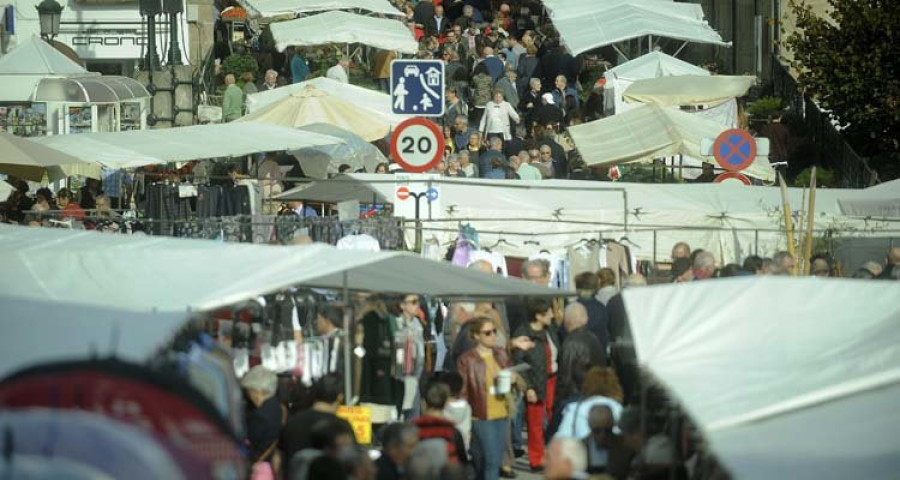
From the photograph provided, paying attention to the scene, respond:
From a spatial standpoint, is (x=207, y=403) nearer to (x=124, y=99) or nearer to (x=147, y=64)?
(x=124, y=99)

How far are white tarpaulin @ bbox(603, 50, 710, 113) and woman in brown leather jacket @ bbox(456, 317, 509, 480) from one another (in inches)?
794

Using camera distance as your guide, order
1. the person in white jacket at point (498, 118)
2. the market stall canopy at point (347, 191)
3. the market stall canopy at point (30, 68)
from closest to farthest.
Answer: the market stall canopy at point (347, 191) < the person in white jacket at point (498, 118) < the market stall canopy at point (30, 68)

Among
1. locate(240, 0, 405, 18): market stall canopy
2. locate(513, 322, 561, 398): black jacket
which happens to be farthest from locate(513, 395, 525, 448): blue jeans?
locate(240, 0, 405, 18): market stall canopy

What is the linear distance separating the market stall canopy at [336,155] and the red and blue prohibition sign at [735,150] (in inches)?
250

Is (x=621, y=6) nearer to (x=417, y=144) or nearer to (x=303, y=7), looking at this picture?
(x=303, y=7)

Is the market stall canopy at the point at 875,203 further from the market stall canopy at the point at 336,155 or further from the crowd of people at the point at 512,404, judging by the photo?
the market stall canopy at the point at 336,155

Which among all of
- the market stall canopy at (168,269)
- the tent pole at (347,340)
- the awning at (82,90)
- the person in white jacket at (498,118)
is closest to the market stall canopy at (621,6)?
the person in white jacket at (498,118)

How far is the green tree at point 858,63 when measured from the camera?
3500 cm

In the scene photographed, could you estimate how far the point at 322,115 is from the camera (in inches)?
1337

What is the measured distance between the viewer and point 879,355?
11.7 metres

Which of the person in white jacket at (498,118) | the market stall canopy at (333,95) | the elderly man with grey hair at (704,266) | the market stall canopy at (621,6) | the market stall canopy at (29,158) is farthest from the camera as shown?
the market stall canopy at (621,6)

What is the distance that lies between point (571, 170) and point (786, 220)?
12142mm

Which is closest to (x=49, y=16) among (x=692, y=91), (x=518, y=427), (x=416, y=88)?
(x=692, y=91)

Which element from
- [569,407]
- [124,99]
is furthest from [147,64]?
[569,407]
